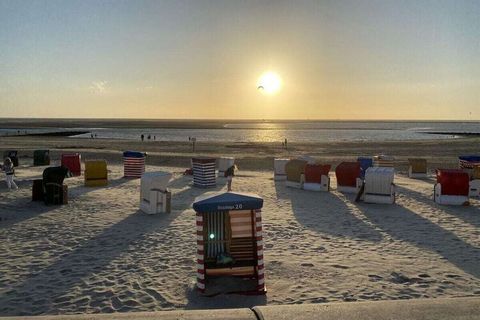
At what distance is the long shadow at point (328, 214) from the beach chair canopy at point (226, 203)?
16.5 ft

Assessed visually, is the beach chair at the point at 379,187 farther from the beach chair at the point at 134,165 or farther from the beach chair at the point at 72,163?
the beach chair at the point at 72,163

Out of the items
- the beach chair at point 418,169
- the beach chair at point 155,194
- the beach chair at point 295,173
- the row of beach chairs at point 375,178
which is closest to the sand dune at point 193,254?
the beach chair at point 155,194

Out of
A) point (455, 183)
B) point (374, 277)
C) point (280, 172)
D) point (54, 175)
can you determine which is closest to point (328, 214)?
point (455, 183)

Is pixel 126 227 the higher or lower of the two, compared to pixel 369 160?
lower

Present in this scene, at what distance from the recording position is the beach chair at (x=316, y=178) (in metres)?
19.7

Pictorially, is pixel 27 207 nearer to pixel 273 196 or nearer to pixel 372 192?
pixel 273 196

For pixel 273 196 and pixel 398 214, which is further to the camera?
pixel 273 196

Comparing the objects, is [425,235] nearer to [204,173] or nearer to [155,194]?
[155,194]

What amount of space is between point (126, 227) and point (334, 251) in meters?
6.18

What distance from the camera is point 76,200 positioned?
55.2 ft

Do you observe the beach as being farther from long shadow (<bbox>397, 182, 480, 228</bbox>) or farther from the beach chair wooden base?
the beach chair wooden base

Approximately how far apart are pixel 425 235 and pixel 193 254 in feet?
21.8

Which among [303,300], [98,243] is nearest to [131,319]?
[303,300]

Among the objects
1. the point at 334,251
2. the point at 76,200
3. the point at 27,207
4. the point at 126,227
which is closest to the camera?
the point at 334,251
